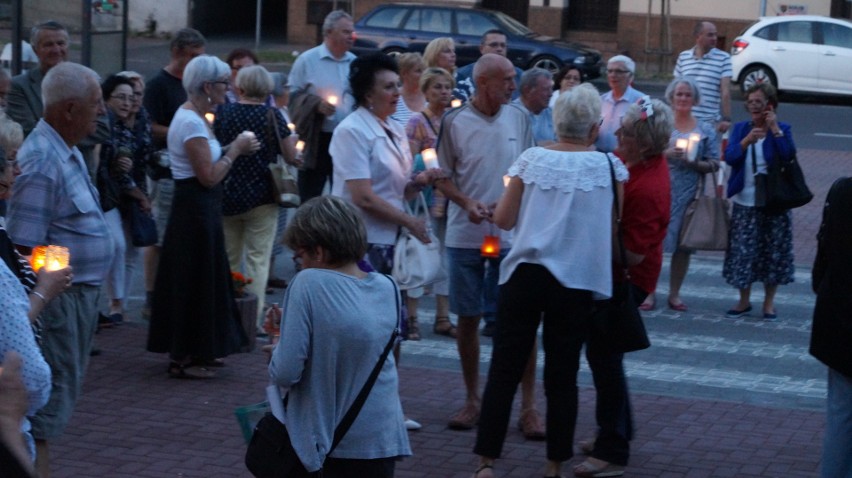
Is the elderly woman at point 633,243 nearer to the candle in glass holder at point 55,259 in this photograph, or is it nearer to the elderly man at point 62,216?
the elderly man at point 62,216

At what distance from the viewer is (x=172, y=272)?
7.34 m

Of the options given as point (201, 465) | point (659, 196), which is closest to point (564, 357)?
point (659, 196)

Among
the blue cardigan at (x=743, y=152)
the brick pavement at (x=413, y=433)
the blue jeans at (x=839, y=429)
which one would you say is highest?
the blue cardigan at (x=743, y=152)

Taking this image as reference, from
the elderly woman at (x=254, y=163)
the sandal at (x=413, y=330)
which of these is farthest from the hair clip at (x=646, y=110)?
the sandal at (x=413, y=330)

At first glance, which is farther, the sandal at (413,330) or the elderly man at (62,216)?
the sandal at (413,330)

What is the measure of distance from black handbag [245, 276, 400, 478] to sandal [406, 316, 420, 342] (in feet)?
14.5

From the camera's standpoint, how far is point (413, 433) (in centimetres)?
666

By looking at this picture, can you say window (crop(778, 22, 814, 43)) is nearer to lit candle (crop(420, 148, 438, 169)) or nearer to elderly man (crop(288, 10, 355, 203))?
elderly man (crop(288, 10, 355, 203))

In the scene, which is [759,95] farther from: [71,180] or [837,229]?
[71,180]

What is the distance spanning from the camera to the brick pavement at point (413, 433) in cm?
614

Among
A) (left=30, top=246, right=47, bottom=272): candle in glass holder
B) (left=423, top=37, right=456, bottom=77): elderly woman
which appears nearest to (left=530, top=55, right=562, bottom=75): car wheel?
(left=423, top=37, right=456, bottom=77): elderly woman

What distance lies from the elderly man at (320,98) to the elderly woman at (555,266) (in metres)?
4.43

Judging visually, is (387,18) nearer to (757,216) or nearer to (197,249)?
(757,216)

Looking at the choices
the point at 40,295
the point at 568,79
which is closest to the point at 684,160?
the point at 568,79
